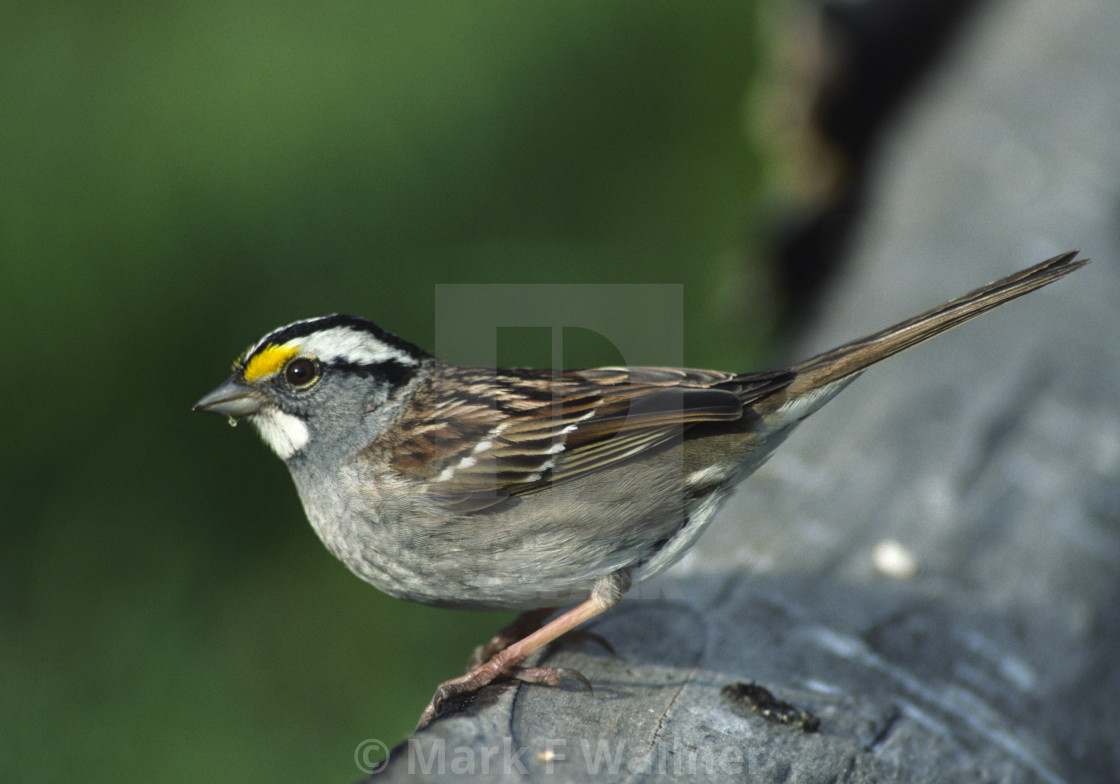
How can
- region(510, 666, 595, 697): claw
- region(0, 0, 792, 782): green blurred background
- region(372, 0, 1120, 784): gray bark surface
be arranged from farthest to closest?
region(0, 0, 792, 782): green blurred background → region(510, 666, 595, 697): claw → region(372, 0, 1120, 784): gray bark surface

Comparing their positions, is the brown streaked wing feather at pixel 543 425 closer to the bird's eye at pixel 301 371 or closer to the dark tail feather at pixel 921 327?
the dark tail feather at pixel 921 327

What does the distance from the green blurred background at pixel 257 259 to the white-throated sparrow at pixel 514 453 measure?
149 cm

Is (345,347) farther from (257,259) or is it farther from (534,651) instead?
(257,259)

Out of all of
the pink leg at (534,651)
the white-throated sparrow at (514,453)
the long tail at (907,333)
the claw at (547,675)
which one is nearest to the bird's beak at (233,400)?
the white-throated sparrow at (514,453)

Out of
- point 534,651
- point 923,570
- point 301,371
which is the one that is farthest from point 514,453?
point 923,570

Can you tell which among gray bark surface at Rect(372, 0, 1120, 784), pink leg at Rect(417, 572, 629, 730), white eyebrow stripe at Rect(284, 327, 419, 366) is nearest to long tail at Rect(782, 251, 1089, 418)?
gray bark surface at Rect(372, 0, 1120, 784)

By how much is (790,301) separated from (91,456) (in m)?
3.19

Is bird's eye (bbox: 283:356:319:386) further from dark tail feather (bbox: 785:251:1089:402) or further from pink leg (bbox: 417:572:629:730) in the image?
dark tail feather (bbox: 785:251:1089:402)

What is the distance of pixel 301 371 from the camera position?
9.47 ft

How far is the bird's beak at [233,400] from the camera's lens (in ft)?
9.43

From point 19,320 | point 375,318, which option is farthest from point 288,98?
point 19,320

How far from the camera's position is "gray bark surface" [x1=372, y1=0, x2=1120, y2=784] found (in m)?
2.29

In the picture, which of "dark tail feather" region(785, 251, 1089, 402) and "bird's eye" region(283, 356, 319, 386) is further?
"bird's eye" region(283, 356, 319, 386)

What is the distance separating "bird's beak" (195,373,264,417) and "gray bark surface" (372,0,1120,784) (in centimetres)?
108
